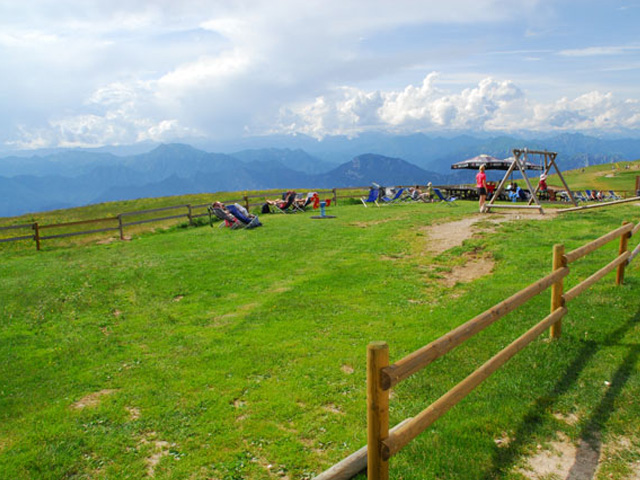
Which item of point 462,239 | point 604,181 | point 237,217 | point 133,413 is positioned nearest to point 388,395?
point 133,413

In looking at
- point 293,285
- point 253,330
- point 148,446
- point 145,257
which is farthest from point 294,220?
point 148,446

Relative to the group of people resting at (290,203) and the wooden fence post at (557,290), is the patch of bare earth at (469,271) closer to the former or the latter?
the wooden fence post at (557,290)

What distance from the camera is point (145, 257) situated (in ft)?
48.3

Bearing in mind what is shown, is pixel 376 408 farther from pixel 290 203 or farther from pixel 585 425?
pixel 290 203

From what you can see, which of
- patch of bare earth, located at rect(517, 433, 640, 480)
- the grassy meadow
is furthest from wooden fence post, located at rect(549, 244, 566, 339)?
patch of bare earth, located at rect(517, 433, 640, 480)

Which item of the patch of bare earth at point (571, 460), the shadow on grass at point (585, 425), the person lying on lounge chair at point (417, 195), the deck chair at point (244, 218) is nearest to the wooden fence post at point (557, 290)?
the shadow on grass at point (585, 425)

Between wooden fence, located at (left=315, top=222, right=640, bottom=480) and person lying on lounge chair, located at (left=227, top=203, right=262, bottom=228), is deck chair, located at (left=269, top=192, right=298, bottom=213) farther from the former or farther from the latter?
wooden fence, located at (left=315, top=222, right=640, bottom=480)

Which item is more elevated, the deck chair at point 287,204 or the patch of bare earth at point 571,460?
the deck chair at point 287,204

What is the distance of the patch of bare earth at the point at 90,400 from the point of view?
5.66 m

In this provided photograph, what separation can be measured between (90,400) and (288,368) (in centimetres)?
266

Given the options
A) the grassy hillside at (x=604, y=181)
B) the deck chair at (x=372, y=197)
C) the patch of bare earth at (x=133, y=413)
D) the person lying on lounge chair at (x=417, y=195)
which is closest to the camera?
the patch of bare earth at (x=133, y=413)

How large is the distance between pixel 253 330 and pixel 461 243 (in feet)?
26.5

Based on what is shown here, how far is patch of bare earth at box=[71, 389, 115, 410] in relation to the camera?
5664mm

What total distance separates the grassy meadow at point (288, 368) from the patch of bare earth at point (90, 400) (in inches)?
1.4
